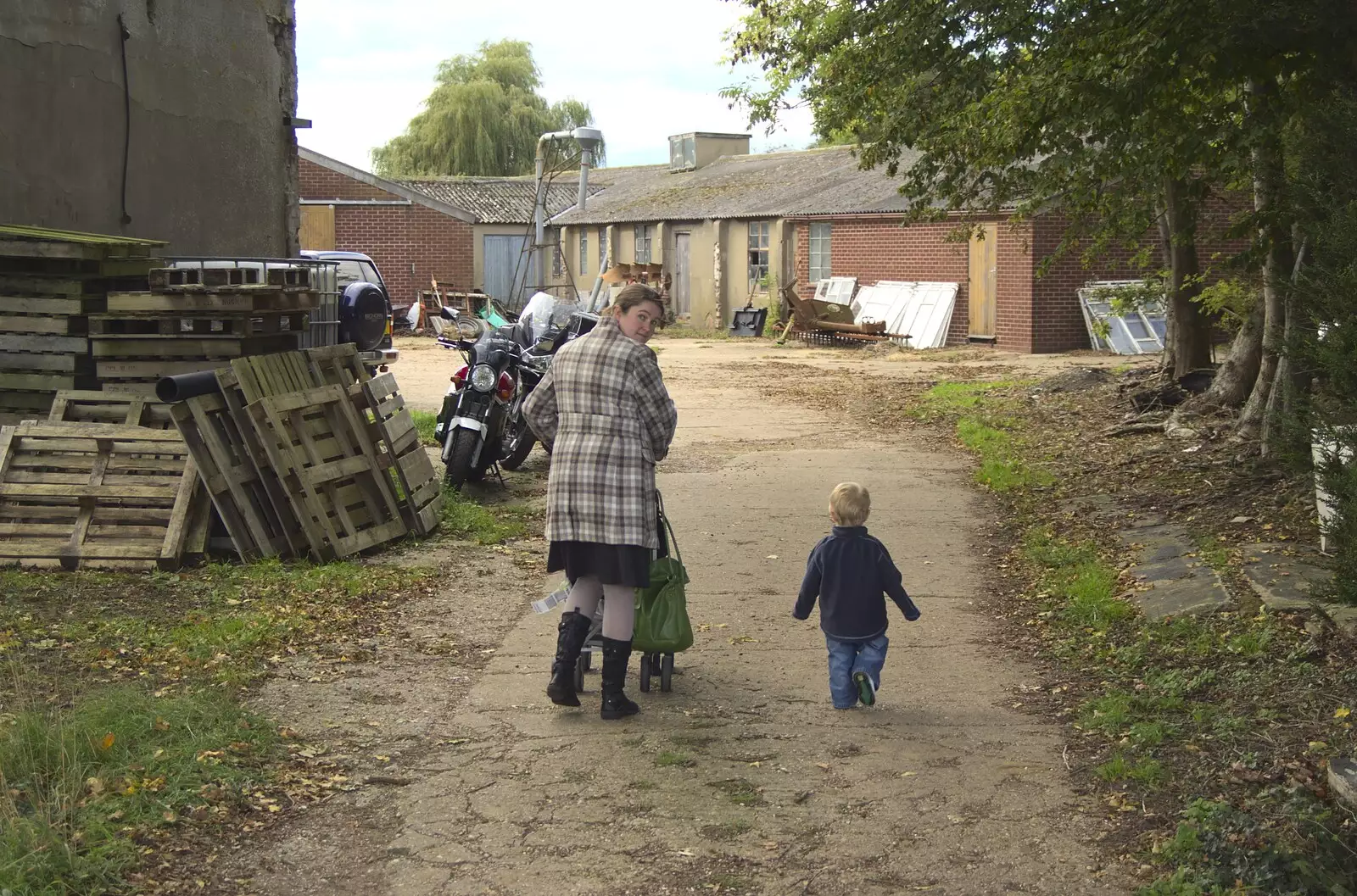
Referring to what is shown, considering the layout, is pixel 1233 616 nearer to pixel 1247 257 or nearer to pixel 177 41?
pixel 1247 257

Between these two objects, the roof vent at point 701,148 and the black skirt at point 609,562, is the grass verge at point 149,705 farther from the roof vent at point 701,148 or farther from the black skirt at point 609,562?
the roof vent at point 701,148

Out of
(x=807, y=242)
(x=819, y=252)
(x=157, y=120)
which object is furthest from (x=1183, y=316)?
(x=807, y=242)

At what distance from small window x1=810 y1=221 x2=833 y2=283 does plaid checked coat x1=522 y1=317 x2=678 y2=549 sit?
2768 cm

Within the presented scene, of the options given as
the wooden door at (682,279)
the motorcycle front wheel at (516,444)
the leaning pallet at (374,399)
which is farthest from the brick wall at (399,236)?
the leaning pallet at (374,399)

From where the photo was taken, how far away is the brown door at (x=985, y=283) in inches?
1083

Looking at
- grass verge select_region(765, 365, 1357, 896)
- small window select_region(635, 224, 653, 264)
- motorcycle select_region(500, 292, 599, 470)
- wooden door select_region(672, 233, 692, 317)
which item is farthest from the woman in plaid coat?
small window select_region(635, 224, 653, 264)

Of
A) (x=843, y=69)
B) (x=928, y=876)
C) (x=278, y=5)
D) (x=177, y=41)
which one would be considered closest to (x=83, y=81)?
(x=177, y=41)

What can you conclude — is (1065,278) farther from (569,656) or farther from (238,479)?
(569,656)

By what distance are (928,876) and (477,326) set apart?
28.0ft

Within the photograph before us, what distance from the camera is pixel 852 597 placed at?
5.69 metres

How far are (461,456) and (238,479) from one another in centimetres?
277

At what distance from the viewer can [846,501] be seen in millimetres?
5703

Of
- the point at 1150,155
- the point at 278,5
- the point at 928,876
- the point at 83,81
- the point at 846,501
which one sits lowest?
the point at 928,876

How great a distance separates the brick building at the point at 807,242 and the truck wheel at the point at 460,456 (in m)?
7.77
